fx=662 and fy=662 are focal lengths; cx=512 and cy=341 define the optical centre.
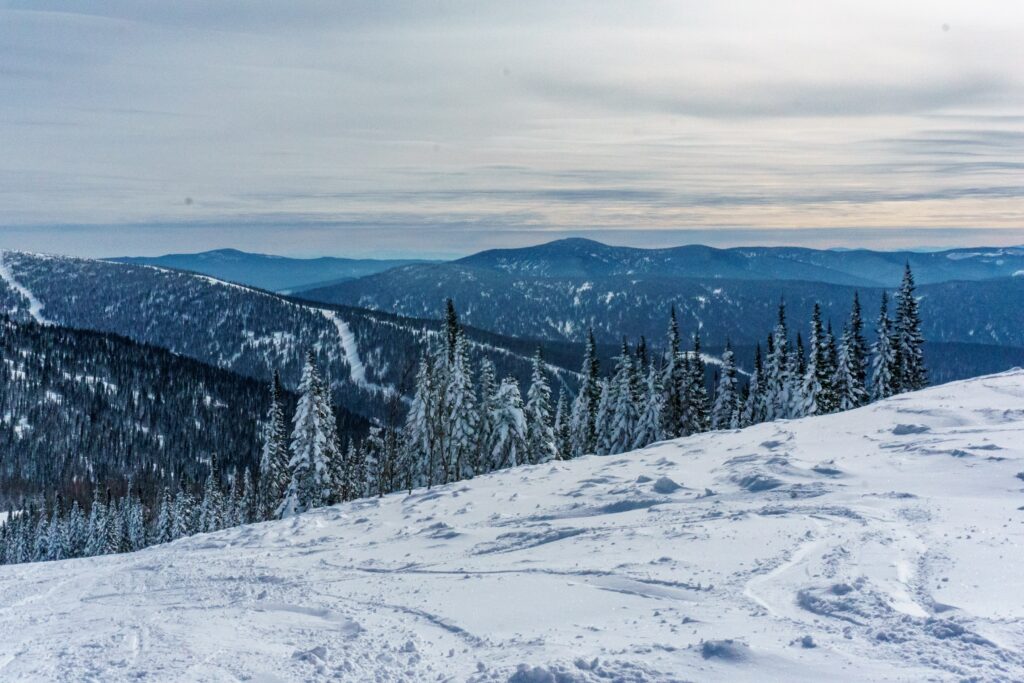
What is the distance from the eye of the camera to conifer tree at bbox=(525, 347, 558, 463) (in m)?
48.1

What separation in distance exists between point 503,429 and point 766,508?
3077 centimetres

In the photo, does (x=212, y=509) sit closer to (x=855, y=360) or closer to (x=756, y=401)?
(x=756, y=401)

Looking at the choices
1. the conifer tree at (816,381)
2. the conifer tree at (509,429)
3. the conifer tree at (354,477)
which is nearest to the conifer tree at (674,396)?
the conifer tree at (816,381)

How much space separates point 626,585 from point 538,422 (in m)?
37.8

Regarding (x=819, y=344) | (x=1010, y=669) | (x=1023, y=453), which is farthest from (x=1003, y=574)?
(x=819, y=344)

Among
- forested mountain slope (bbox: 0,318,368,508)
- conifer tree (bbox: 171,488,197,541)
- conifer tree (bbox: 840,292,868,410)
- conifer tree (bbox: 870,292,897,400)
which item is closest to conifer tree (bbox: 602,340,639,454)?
conifer tree (bbox: 840,292,868,410)

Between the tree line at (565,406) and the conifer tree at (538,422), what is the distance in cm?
8

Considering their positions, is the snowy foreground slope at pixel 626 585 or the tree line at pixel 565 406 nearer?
the snowy foreground slope at pixel 626 585

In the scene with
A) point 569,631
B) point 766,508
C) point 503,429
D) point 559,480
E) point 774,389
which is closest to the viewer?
point 569,631

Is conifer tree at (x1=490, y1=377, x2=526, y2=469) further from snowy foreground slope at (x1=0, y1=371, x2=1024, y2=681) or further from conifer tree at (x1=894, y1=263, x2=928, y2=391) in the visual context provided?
conifer tree at (x1=894, y1=263, x2=928, y2=391)

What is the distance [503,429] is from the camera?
149 ft

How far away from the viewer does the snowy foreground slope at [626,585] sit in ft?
27.1

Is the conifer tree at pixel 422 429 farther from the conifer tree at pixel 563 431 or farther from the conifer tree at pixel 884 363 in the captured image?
the conifer tree at pixel 884 363

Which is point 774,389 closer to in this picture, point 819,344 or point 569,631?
point 819,344
